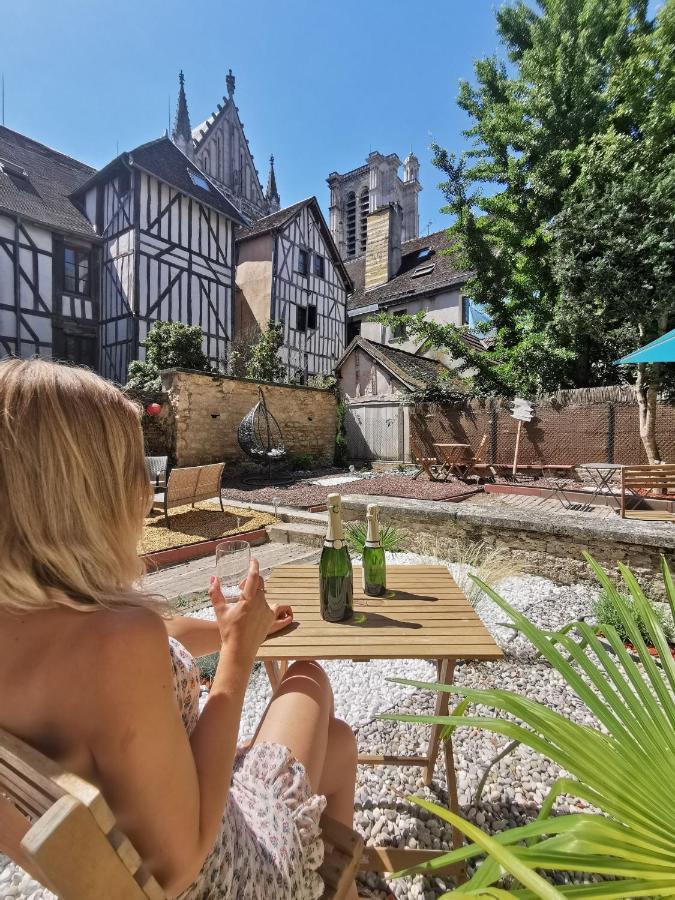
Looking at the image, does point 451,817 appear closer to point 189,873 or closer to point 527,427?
point 189,873

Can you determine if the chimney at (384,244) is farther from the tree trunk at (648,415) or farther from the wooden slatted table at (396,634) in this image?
the wooden slatted table at (396,634)

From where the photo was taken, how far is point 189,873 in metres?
0.72

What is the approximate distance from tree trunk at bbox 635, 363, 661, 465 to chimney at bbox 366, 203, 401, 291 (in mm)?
15105

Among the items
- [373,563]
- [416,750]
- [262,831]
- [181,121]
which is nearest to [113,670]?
[262,831]

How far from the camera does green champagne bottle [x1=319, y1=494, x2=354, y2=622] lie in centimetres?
159

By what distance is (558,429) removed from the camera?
1103 centimetres

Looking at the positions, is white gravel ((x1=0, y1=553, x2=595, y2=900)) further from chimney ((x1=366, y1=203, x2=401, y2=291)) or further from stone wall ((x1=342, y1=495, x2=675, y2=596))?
chimney ((x1=366, y1=203, x2=401, y2=291))

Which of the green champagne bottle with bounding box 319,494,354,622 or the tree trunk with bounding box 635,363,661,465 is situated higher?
the tree trunk with bounding box 635,363,661,465

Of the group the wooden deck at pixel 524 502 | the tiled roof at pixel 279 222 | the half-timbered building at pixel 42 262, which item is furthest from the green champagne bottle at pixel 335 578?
the tiled roof at pixel 279 222

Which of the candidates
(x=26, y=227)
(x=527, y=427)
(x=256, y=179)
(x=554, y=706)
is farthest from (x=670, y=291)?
(x=256, y=179)

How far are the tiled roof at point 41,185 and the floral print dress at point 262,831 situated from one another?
16422 millimetres

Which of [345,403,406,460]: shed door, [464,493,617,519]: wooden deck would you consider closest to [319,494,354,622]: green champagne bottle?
[464,493,617,519]: wooden deck

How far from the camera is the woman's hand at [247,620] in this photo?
1.01 m

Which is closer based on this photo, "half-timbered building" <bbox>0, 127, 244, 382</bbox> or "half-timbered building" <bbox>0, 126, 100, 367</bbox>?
"half-timbered building" <bbox>0, 126, 100, 367</bbox>
